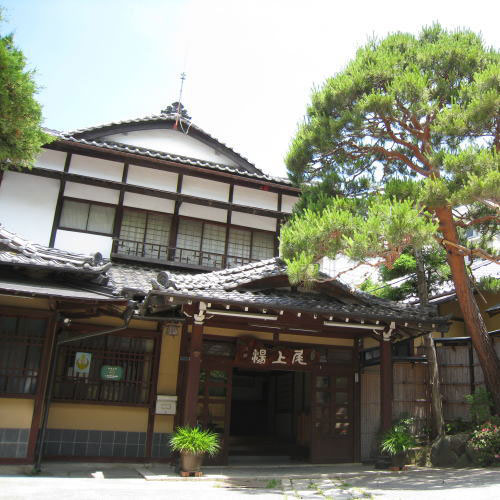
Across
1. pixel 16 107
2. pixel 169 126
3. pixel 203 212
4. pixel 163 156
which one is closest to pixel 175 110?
pixel 169 126

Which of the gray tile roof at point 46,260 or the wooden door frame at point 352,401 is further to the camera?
the wooden door frame at point 352,401

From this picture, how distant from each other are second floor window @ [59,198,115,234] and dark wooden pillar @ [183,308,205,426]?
16.6 feet

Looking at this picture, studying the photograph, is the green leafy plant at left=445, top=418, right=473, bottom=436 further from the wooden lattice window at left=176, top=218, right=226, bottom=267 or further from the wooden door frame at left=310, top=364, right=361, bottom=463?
the wooden lattice window at left=176, top=218, right=226, bottom=267

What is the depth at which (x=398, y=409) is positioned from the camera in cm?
1322

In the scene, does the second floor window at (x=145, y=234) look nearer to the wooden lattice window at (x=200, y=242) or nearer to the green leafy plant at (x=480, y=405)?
the wooden lattice window at (x=200, y=242)

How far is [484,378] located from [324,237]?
5682 millimetres

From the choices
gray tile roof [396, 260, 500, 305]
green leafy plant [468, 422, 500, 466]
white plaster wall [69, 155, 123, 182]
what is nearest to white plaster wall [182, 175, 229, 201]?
white plaster wall [69, 155, 123, 182]

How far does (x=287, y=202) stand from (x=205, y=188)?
2.71 meters

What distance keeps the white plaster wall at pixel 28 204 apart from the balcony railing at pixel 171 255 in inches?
76.6

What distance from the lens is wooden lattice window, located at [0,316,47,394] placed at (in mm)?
10406

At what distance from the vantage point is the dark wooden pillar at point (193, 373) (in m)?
10.5

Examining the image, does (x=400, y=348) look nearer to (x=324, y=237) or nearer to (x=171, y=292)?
(x=324, y=237)

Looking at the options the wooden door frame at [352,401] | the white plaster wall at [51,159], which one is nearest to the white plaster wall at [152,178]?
the white plaster wall at [51,159]

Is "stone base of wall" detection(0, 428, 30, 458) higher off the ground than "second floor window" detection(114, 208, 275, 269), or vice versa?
"second floor window" detection(114, 208, 275, 269)
